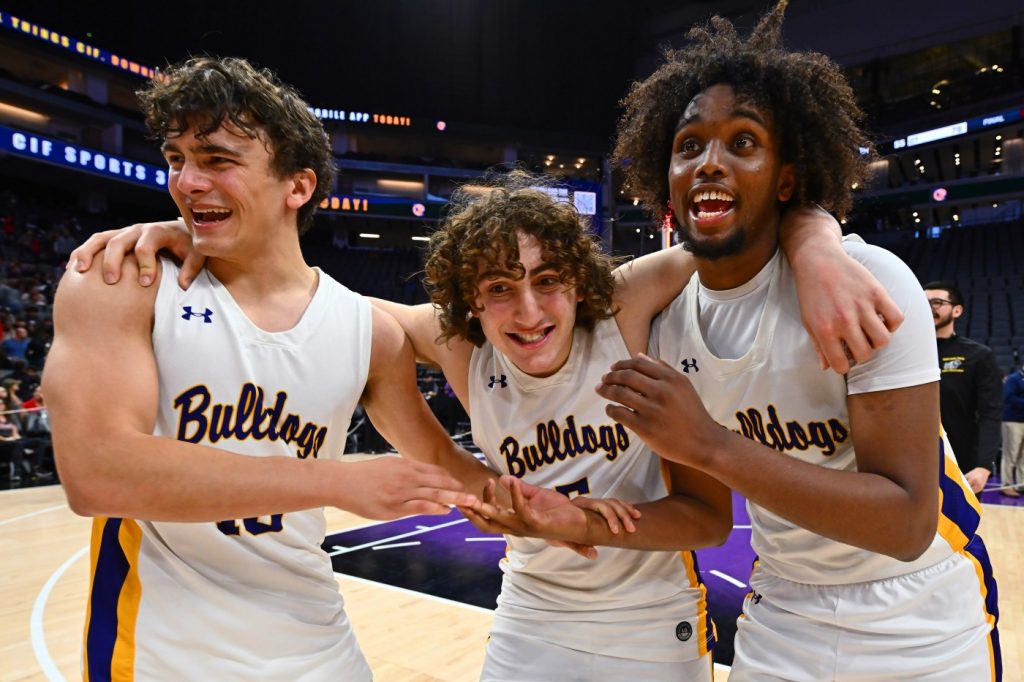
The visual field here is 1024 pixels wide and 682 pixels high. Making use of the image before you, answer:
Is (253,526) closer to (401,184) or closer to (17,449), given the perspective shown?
(17,449)

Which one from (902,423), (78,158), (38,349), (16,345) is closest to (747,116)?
(902,423)

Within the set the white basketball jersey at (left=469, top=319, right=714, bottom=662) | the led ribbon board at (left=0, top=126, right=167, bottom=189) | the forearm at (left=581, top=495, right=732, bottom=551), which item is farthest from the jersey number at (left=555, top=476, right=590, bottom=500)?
the led ribbon board at (left=0, top=126, right=167, bottom=189)

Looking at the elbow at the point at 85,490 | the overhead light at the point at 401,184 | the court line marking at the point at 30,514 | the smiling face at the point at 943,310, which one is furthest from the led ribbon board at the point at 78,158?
the smiling face at the point at 943,310

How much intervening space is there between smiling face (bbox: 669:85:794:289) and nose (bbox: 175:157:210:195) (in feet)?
4.05

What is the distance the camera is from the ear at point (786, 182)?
1.99 m

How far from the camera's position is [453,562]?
614 centimetres

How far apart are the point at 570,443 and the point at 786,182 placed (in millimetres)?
997

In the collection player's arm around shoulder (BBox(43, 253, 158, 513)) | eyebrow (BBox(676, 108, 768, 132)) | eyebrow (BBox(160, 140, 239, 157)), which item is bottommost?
player's arm around shoulder (BBox(43, 253, 158, 513))

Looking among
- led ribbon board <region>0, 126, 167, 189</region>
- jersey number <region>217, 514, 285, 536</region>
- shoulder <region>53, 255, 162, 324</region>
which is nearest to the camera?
shoulder <region>53, 255, 162, 324</region>

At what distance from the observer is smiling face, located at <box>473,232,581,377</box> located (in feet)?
6.69

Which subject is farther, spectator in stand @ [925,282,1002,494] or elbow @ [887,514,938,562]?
spectator in stand @ [925,282,1002,494]

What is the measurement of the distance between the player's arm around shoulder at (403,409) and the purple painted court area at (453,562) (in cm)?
269

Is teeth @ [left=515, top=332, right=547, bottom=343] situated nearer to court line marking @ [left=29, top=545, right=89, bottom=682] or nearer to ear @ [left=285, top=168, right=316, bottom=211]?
ear @ [left=285, top=168, right=316, bottom=211]

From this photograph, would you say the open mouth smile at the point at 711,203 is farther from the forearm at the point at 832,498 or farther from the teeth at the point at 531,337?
the forearm at the point at 832,498
